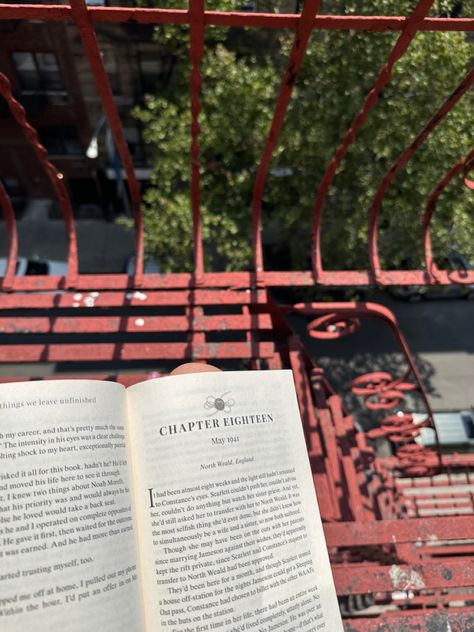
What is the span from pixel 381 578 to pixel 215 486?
0.64 metres

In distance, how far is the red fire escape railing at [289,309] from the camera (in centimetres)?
123

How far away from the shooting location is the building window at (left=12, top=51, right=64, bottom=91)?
17.6ft

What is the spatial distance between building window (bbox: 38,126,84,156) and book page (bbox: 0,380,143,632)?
6523 mm

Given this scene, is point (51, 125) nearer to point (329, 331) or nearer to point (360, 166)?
point (360, 166)

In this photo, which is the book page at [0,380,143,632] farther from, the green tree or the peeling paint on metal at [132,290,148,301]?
the green tree

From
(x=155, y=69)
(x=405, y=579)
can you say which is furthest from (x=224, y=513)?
(x=155, y=69)

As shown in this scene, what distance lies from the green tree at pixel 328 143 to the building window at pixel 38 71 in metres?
1.86

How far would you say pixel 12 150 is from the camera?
658 centimetres

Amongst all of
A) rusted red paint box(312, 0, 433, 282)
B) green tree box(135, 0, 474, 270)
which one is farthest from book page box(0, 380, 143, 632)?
green tree box(135, 0, 474, 270)

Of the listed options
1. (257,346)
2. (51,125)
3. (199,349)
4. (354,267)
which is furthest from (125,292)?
(51,125)

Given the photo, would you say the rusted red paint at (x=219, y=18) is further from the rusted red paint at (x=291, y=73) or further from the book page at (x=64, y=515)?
the book page at (x=64, y=515)

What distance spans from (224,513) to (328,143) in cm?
373

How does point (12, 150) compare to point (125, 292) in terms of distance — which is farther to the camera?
point (12, 150)

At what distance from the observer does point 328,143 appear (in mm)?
4066
